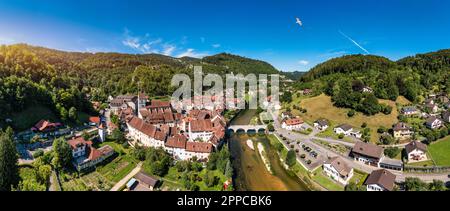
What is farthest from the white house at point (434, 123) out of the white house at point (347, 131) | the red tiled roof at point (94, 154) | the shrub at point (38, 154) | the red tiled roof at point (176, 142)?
the shrub at point (38, 154)

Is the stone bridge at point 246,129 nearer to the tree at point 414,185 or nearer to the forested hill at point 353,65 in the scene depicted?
the tree at point 414,185

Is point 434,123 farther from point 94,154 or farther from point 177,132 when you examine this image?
point 94,154

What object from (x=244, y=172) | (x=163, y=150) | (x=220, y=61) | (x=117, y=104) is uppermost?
(x=220, y=61)

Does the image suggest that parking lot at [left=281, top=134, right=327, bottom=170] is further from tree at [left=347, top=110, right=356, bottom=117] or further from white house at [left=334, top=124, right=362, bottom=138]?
tree at [left=347, top=110, right=356, bottom=117]

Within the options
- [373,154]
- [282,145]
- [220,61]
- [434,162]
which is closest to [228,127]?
[282,145]

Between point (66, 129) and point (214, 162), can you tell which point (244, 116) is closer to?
point (214, 162)

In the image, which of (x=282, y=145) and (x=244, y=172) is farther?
(x=282, y=145)
